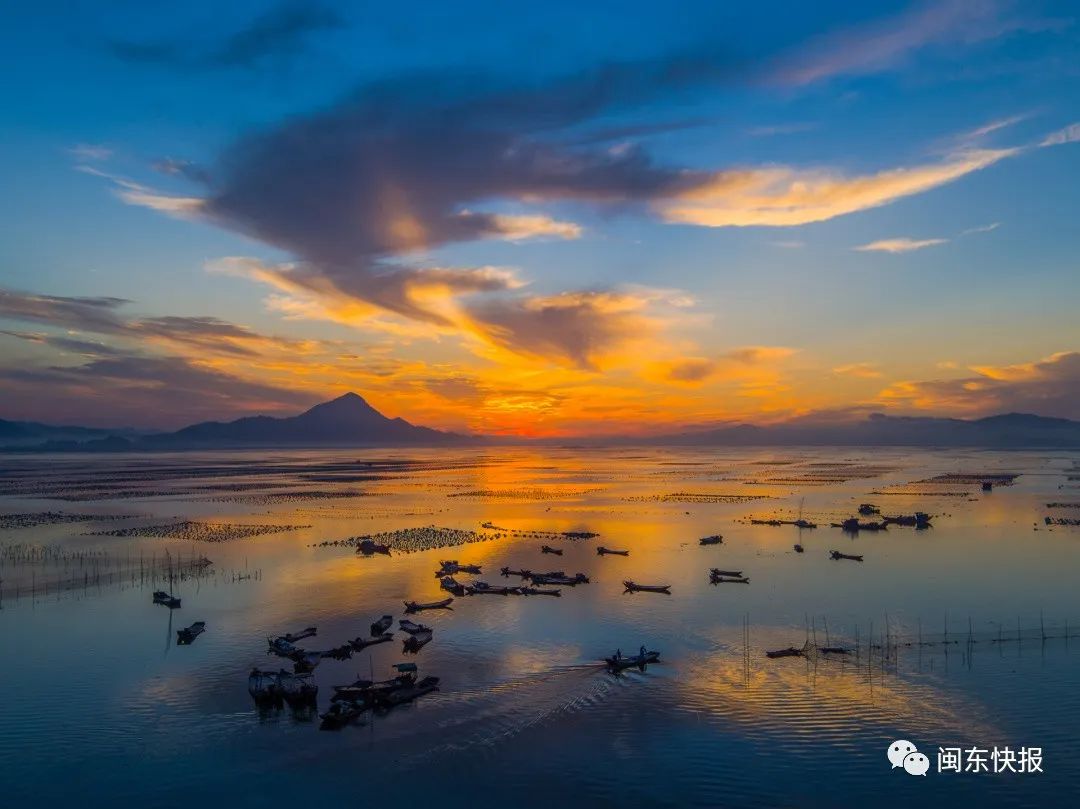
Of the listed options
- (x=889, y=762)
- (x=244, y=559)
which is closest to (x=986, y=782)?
(x=889, y=762)

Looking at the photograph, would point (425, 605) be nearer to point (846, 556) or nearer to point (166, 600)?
point (166, 600)

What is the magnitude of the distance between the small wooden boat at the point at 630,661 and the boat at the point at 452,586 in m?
14.5

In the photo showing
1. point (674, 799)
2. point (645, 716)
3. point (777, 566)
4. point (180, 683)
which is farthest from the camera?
point (777, 566)

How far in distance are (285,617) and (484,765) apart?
→ 1930 cm

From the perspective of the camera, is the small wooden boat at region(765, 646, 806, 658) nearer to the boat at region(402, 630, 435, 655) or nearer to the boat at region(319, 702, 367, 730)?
the boat at region(402, 630, 435, 655)

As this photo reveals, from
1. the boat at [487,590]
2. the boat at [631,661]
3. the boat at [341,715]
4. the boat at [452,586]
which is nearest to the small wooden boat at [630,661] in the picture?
the boat at [631,661]

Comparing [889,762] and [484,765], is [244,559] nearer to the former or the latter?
[484,765]

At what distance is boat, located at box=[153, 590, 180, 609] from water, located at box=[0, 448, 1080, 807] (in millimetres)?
561

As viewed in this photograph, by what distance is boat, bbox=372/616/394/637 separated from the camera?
107 feet

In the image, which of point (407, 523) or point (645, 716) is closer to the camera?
point (645, 716)

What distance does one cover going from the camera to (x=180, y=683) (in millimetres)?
26625

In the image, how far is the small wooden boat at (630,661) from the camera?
27.9 m

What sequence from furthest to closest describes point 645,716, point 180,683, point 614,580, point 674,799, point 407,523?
point 407,523 → point 614,580 → point 180,683 → point 645,716 → point 674,799

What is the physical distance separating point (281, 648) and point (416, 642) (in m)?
5.83
